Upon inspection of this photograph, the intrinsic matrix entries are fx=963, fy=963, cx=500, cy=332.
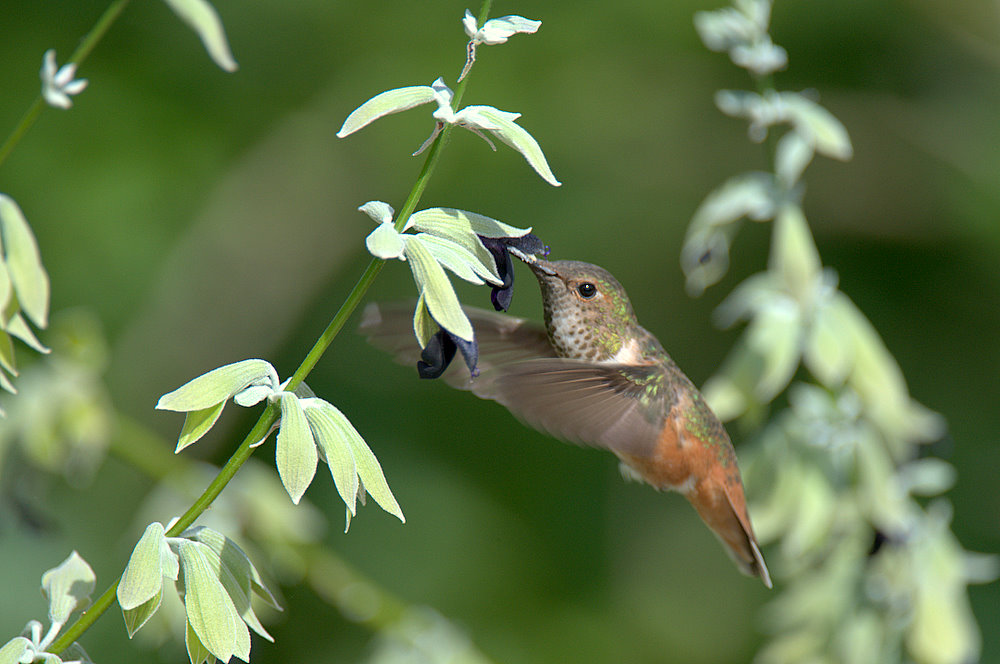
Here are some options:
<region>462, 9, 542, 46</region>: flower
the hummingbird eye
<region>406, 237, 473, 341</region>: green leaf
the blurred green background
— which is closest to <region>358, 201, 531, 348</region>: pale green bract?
<region>406, 237, 473, 341</region>: green leaf

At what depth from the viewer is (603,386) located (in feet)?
5.97

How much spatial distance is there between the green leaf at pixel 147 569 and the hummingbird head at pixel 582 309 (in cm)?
95

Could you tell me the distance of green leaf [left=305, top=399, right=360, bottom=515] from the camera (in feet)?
3.70

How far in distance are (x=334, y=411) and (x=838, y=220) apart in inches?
176

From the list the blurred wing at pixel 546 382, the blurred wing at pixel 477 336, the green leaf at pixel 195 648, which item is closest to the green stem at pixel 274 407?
the green leaf at pixel 195 648

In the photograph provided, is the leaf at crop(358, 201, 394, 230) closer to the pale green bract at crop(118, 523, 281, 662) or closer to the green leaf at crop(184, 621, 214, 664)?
the pale green bract at crop(118, 523, 281, 662)

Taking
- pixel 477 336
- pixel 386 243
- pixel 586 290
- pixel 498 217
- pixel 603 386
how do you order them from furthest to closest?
pixel 498 217
pixel 477 336
pixel 586 290
pixel 603 386
pixel 386 243

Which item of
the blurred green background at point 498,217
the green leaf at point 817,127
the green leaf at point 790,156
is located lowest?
the blurred green background at point 498,217

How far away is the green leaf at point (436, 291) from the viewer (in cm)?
113

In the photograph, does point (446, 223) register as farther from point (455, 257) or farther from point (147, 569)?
point (147, 569)

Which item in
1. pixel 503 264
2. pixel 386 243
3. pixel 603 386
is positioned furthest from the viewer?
pixel 603 386

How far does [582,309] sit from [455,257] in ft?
2.70

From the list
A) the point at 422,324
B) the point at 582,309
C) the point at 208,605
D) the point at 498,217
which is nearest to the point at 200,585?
the point at 208,605

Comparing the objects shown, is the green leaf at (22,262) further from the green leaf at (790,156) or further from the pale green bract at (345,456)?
the green leaf at (790,156)
